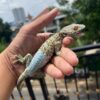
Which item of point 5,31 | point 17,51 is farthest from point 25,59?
point 5,31

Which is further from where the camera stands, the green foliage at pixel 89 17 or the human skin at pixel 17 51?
the green foliage at pixel 89 17

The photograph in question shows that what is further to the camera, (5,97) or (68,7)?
(68,7)

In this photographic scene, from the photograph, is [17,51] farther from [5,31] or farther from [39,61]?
[5,31]

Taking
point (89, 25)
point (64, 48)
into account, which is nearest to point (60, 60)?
point (64, 48)

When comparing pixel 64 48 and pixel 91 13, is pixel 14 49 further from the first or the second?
pixel 91 13

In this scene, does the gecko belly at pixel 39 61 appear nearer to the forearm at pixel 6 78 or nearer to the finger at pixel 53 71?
the finger at pixel 53 71

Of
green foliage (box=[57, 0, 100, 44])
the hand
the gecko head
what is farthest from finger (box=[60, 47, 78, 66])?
green foliage (box=[57, 0, 100, 44])

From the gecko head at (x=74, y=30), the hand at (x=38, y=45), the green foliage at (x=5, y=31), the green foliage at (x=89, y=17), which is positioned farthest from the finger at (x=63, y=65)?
the green foliage at (x=5, y=31)
